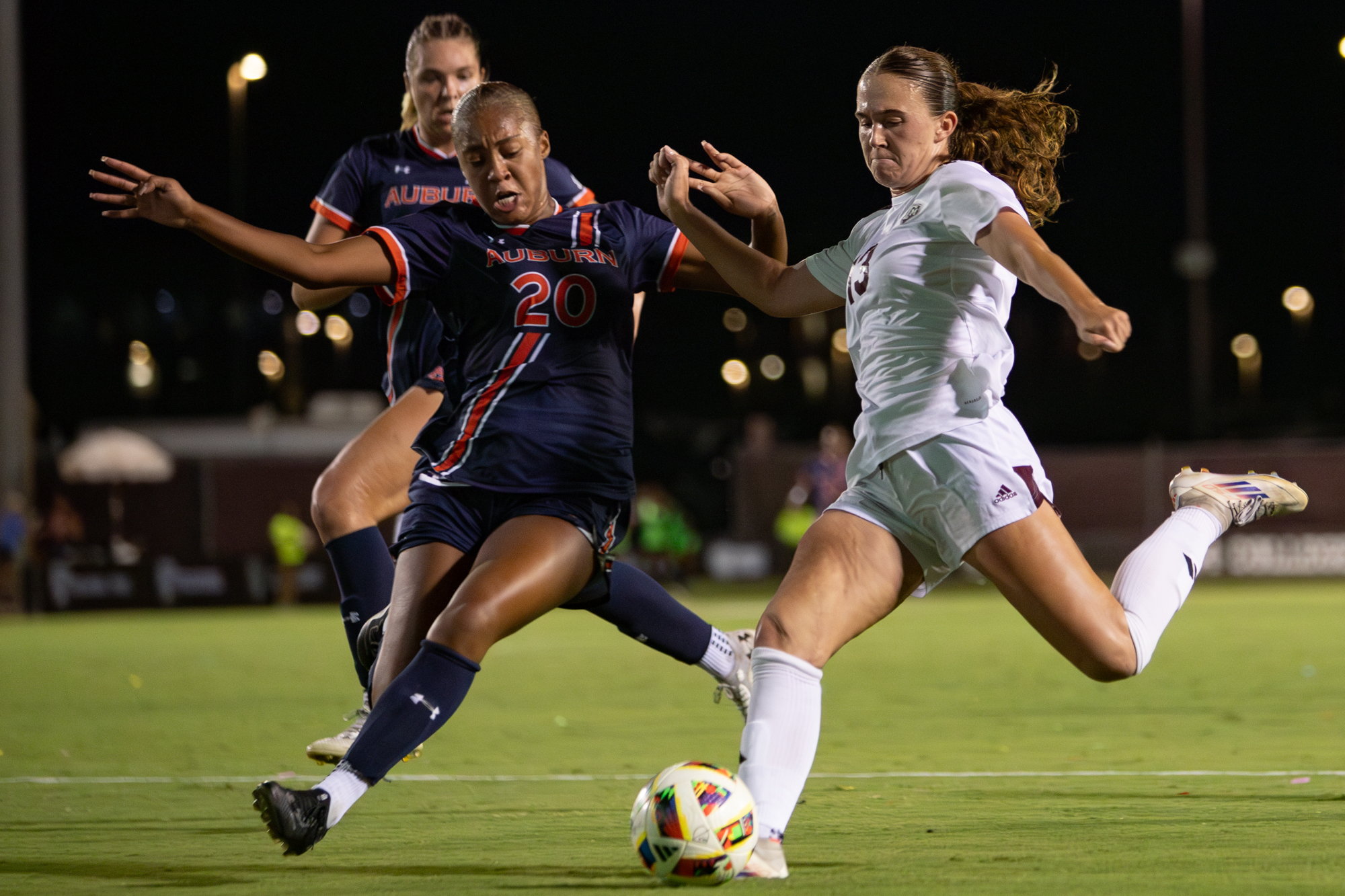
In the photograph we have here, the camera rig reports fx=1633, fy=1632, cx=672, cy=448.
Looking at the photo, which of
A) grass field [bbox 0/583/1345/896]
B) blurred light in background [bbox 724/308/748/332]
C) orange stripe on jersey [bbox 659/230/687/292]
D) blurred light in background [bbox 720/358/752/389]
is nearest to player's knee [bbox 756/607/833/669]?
grass field [bbox 0/583/1345/896]

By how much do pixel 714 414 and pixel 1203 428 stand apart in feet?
138

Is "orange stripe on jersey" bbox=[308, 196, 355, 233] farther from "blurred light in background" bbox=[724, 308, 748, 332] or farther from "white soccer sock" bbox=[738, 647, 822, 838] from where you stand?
"blurred light in background" bbox=[724, 308, 748, 332]

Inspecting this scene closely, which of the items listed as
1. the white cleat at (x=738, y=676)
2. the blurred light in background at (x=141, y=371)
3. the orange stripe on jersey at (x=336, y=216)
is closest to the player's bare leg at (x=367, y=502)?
the orange stripe on jersey at (x=336, y=216)

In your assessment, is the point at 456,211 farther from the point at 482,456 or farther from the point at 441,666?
the point at 441,666

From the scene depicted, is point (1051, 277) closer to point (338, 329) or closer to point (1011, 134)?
point (1011, 134)

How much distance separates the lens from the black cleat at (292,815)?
420 centimetres

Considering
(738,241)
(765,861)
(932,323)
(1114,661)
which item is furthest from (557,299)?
(1114,661)

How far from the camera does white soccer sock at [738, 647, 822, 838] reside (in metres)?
4.11

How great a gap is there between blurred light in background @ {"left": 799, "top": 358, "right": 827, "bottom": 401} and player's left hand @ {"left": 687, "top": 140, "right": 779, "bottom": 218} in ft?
232

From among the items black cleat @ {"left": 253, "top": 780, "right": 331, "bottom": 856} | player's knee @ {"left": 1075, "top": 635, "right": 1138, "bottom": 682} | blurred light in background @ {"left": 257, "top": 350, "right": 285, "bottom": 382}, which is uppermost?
blurred light in background @ {"left": 257, "top": 350, "right": 285, "bottom": 382}

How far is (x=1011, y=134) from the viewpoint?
15.4 feet

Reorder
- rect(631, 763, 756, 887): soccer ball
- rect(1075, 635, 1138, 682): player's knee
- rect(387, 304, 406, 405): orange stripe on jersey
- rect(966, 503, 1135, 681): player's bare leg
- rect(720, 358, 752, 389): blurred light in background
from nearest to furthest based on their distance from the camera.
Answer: rect(631, 763, 756, 887): soccer ball, rect(966, 503, 1135, 681): player's bare leg, rect(1075, 635, 1138, 682): player's knee, rect(387, 304, 406, 405): orange stripe on jersey, rect(720, 358, 752, 389): blurred light in background

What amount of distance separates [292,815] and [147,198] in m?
1.72

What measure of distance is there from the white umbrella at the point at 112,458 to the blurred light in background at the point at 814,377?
48632 mm
